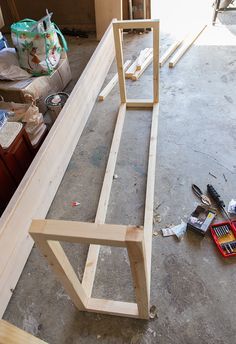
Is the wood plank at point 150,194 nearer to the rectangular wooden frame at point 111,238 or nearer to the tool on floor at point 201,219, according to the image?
the rectangular wooden frame at point 111,238

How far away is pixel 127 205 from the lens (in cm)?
160

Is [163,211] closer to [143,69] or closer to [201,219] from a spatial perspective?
[201,219]

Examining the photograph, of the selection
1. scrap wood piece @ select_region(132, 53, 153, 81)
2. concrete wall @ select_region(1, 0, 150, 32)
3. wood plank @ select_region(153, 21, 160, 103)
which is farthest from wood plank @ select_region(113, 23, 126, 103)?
→ concrete wall @ select_region(1, 0, 150, 32)

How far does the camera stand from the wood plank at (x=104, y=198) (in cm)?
131

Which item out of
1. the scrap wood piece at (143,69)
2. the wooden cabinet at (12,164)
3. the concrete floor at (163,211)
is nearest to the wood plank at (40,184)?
the concrete floor at (163,211)

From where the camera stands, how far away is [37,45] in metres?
2.16

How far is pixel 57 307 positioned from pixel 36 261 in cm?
28

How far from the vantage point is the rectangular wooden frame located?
28.9 inches

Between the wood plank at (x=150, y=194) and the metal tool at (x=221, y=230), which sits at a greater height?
the wood plank at (x=150, y=194)

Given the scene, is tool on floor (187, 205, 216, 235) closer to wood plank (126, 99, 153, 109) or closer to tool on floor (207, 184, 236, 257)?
tool on floor (207, 184, 236, 257)

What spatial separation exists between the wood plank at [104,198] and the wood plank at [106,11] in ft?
5.00

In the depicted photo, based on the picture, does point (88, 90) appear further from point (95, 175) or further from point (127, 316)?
point (127, 316)

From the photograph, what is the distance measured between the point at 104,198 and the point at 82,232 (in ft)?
2.85

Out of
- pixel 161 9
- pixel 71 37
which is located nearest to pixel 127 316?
pixel 71 37
